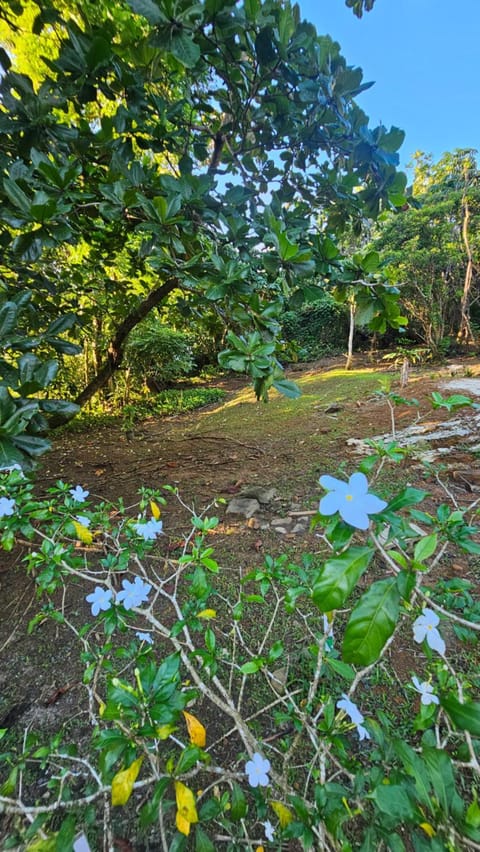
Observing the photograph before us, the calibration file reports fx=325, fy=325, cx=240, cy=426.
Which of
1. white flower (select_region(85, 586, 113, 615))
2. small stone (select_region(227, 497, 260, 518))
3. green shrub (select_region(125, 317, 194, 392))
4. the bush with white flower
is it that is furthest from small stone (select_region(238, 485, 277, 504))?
green shrub (select_region(125, 317, 194, 392))

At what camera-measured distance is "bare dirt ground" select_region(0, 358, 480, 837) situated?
1.05 m

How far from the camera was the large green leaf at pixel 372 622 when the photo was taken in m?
0.34

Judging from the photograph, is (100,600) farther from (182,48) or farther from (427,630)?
(182,48)

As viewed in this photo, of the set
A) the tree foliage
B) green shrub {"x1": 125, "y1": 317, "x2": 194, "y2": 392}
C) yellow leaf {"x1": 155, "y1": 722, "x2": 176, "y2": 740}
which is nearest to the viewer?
yellow leaf {"x1": 155, "y1": 722, "x2": 176, "y2": 740}

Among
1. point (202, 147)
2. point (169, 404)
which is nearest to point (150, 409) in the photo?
point (169, 404)

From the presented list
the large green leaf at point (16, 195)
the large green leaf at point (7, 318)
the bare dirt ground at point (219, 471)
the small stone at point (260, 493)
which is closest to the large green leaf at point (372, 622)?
the bare dirt ground at point (219, 471)

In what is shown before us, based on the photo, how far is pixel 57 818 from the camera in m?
0.70

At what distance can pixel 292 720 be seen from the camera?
2.30 feet

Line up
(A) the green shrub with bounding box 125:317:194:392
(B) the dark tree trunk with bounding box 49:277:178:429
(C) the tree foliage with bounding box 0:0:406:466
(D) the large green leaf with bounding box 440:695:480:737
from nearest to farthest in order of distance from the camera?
1. (D) the large green leaf with bounding box 440:695:480:737
2. (C) the tree foliage with bounding box 0:0:406:466
3. (B) the dark tree trunk with bounding box 49:277:178:429
4. (A) the green shrub with bounding box 125:317:194:392

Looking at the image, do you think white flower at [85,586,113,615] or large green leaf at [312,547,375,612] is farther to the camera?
white flower at [85,586,113,615]

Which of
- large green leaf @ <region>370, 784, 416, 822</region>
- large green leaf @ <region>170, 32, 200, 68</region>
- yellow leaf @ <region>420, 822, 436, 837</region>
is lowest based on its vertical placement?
yellow leaf @ <region>420, 822, 436, 837</region>

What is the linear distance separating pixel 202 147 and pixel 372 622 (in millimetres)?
1990

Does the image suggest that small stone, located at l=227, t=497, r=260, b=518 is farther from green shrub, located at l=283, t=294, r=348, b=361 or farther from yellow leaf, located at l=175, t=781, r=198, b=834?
green shrub, located at l=283, t=294, r=348, b=361

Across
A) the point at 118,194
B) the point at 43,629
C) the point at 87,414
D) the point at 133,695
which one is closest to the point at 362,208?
the point at 118,194
